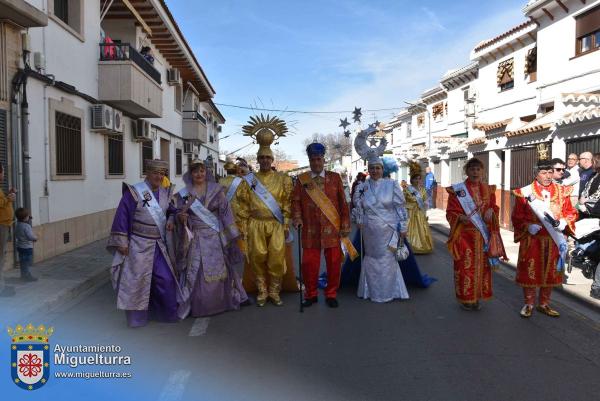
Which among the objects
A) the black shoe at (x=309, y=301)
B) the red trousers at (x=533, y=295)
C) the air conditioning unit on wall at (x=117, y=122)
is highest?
the air conditioning unit on wall at (x=117, y=122)

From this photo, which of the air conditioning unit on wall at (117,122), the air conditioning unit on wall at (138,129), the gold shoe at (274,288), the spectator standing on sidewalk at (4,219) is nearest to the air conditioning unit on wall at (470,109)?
the air conditioning unit on wall at (138,129)

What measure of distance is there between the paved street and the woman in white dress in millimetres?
245

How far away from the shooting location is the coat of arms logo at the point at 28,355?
10.7 feet

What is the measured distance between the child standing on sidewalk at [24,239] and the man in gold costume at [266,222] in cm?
324

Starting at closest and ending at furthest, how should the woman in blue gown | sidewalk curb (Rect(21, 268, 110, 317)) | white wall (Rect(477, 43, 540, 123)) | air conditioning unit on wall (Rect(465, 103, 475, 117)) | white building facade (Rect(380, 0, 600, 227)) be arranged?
sidewalk curb (Rect(21, 268, 110, 317)) → the woman in blue gown → white building facade (Rect(380, 0, 600, 227)) → white wall (Rect(477, 43, 540, 123)) → air conditioning unit on wall (Rect(465, 103, 475, 117))

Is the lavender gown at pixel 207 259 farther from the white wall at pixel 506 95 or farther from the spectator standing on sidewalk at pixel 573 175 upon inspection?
the white wall at pixel 506 95

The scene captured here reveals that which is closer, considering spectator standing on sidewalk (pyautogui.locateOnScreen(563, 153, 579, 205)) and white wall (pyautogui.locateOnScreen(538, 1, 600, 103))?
spectator standing on sidewalk (pyautogui.locateOnScreen(563, 153, 579, 205))

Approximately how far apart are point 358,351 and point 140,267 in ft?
7.82

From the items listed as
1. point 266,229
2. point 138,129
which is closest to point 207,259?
point 266,229

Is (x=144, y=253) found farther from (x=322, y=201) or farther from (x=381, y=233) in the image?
(x=381, y=233)

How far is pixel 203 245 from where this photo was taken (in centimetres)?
548

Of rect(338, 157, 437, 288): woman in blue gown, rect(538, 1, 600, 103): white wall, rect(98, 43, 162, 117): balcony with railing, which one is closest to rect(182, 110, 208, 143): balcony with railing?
rect(98, 43, 162, 117): balcony with railing

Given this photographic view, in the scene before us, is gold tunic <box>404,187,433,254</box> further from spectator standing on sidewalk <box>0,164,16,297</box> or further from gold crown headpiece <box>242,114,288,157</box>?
spectator standing on sidewalk <box>0,164,16,297</box>

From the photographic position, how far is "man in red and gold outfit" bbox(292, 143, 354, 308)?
5.89 meters
